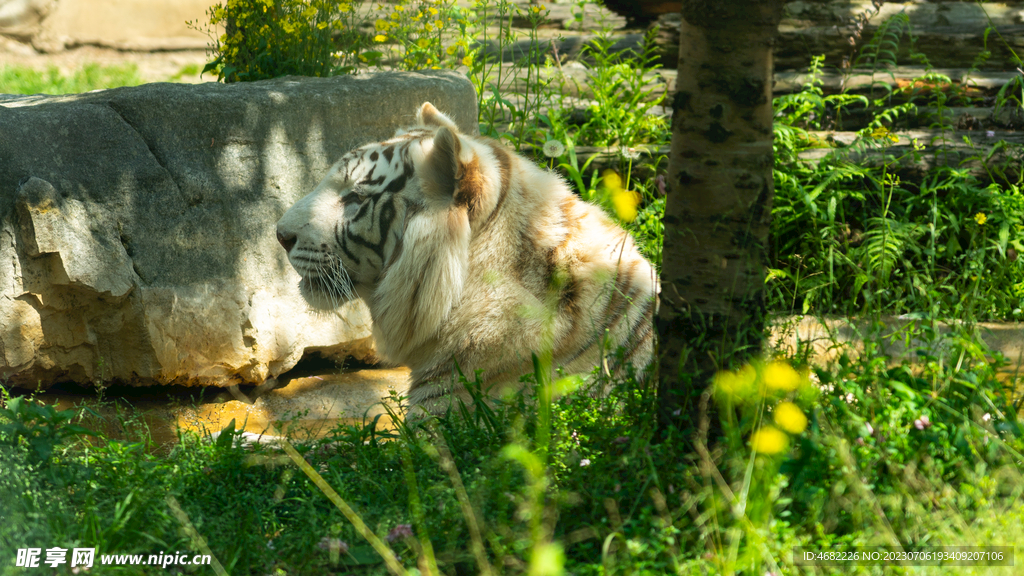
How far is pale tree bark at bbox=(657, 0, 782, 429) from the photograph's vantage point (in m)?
2.04

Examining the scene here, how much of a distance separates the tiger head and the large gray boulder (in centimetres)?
98

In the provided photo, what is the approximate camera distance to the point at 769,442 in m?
1.70

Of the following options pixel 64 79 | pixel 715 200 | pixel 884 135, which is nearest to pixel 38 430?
pixel 715 200

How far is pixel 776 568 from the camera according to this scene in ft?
5.54

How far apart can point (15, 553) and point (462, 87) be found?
151 inches

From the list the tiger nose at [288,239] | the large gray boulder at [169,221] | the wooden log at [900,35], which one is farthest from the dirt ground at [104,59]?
the tiger nose at [288,239]

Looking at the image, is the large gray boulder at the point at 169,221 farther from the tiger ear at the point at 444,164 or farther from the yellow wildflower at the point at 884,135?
the yellow wildflower at the point at 884,135

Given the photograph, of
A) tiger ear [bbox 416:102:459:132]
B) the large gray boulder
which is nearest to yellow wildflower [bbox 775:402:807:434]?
tiger ear [bbox 416:102:459:132]

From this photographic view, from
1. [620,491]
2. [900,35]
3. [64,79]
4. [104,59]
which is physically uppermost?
[900,35]

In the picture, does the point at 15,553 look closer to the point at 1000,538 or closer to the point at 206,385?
the point at 1000,538

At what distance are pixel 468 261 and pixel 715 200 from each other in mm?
1057

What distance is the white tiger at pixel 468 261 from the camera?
2748mm

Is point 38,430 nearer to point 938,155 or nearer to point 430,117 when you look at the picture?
point 430,117

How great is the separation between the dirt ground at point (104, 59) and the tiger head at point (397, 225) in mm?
9428
